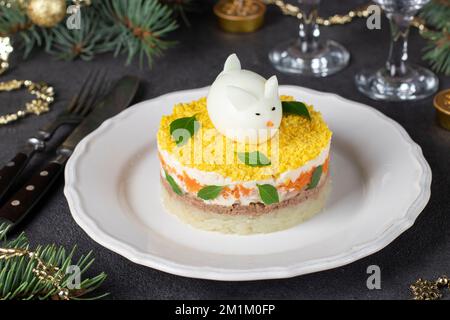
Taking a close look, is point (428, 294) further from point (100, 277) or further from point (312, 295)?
point (100, 277)

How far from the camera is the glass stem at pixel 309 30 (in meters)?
2.16

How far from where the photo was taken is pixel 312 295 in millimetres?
1344

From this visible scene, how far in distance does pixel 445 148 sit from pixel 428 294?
546 millimetres

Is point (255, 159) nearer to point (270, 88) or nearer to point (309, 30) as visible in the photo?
point (270, 88)

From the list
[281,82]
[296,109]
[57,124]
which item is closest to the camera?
[296,109]

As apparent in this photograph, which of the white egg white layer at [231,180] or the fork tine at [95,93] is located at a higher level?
the white egg white layer at [231,180]

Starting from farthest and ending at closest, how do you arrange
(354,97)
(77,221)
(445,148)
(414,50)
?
(414,50) < (354,97) < (445,148) < (77,221)

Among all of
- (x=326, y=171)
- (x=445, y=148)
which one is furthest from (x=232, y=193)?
(x=445, y=148)

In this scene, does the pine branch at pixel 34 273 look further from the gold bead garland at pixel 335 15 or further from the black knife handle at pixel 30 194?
the gold bead garland at pixel 335 15

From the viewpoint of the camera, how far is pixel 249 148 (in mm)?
1457

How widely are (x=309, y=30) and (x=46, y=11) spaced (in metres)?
0.73

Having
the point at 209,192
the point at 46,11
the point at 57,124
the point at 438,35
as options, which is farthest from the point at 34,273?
the point at 438,35

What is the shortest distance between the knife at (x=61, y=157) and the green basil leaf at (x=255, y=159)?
0.45 metres

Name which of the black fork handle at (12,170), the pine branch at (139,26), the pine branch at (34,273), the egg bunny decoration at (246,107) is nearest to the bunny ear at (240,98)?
the egg bunny decoration at (246,107)
